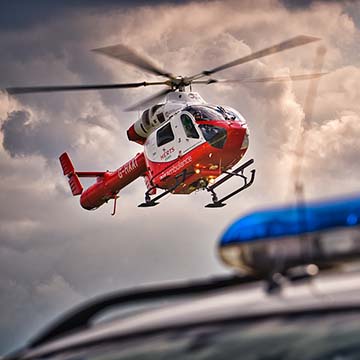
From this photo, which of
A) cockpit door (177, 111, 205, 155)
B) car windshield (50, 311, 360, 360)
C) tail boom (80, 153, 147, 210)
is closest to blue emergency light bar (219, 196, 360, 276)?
car windshield (50, 311, 360, 360)

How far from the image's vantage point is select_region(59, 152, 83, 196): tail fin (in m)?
40.8

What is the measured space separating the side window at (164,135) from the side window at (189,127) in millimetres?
899

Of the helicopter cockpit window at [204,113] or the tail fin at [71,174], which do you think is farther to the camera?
the tail fin at [71,174]

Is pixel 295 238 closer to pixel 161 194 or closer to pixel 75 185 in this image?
pixel 161 194

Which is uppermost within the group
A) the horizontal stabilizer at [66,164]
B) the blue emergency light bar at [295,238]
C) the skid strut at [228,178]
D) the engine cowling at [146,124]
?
the horizontal stabilizer at [66,164]

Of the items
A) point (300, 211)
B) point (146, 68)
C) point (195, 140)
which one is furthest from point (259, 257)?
point (146, 68)

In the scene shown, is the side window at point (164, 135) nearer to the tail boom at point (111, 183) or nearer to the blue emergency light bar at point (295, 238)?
the tail boom at point (111, 183)

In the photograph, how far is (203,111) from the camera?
28594mm

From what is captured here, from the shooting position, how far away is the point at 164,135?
99.0ft

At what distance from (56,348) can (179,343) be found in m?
0.33

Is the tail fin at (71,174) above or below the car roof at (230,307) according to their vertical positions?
above

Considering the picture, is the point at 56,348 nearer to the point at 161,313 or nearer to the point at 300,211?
the point at 161,313

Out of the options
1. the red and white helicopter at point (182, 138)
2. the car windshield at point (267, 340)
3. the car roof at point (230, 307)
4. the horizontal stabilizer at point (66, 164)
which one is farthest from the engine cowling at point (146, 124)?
the car windshield at point (267, 340)

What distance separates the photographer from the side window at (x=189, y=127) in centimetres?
2842
